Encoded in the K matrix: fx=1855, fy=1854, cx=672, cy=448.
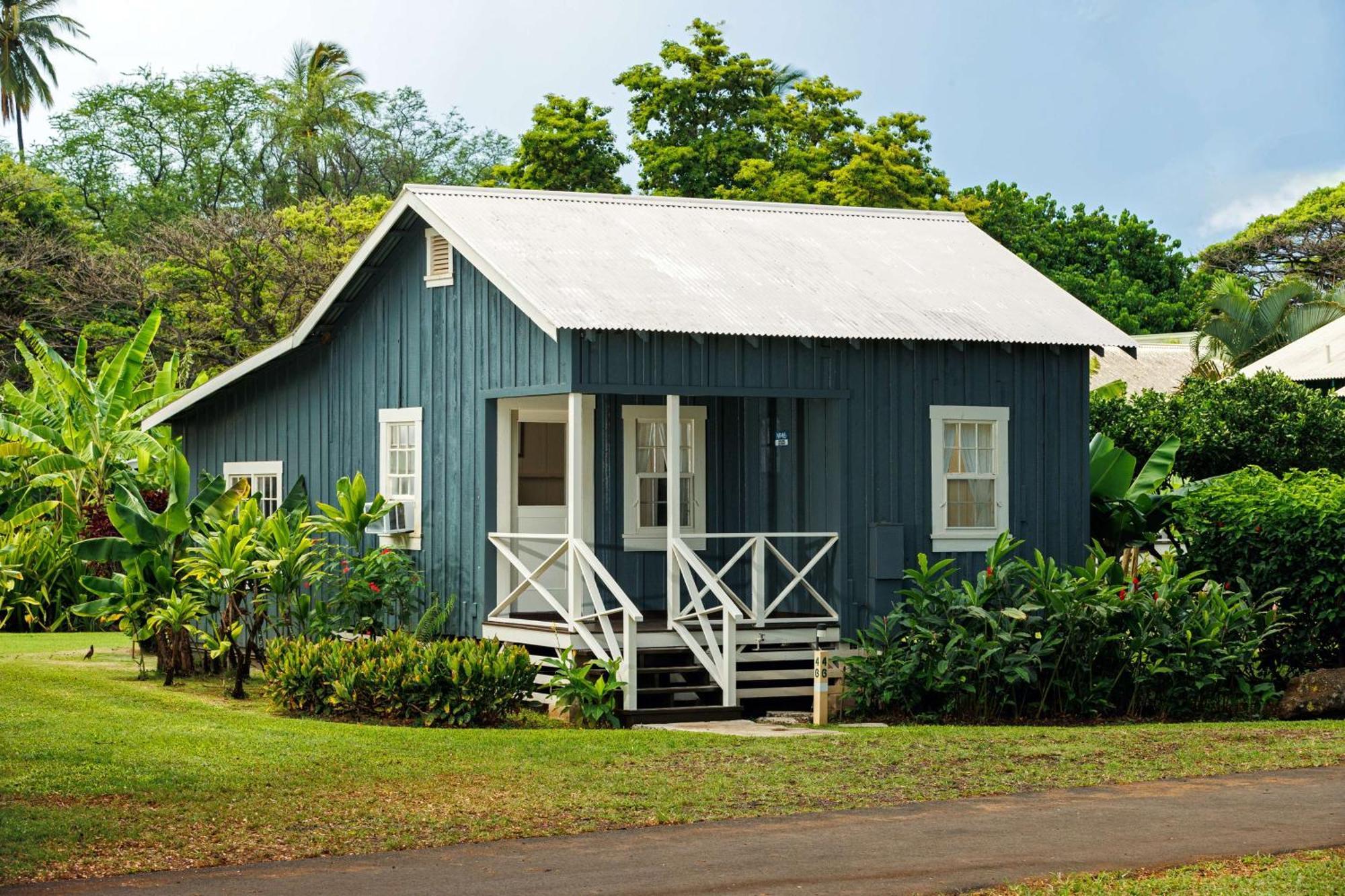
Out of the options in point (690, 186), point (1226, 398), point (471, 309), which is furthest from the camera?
point (690, 186)

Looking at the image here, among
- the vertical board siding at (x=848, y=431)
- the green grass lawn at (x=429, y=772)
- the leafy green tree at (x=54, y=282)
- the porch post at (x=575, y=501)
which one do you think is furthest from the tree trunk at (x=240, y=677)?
the leafy green tree at (x=54, y=282)

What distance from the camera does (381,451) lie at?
19297mm

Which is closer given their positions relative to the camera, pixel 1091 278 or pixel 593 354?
pixel 593 354

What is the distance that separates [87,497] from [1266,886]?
2010 cm

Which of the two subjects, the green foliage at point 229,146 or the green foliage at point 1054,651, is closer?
the green foliage at point 1054,651

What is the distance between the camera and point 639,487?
61.0 feet

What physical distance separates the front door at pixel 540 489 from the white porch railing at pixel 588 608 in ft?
1.91

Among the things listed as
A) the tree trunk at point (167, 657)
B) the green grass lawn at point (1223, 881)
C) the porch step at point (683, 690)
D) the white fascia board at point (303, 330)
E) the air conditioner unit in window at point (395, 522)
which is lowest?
the green grass lawn at point (1223, 881)

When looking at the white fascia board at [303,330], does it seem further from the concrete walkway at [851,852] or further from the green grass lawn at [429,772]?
the concrete walkway at [851,852]

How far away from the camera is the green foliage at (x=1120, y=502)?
65.6 feet

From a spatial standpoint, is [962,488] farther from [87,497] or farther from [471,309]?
[87,497]

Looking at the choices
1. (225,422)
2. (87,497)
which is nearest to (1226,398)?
(225,422)

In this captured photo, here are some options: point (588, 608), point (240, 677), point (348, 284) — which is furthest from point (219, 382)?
Result: point (588, 608)

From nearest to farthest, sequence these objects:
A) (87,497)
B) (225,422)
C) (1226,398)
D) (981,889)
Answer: (981,889), (225,422), (1226,398), (87,497)
